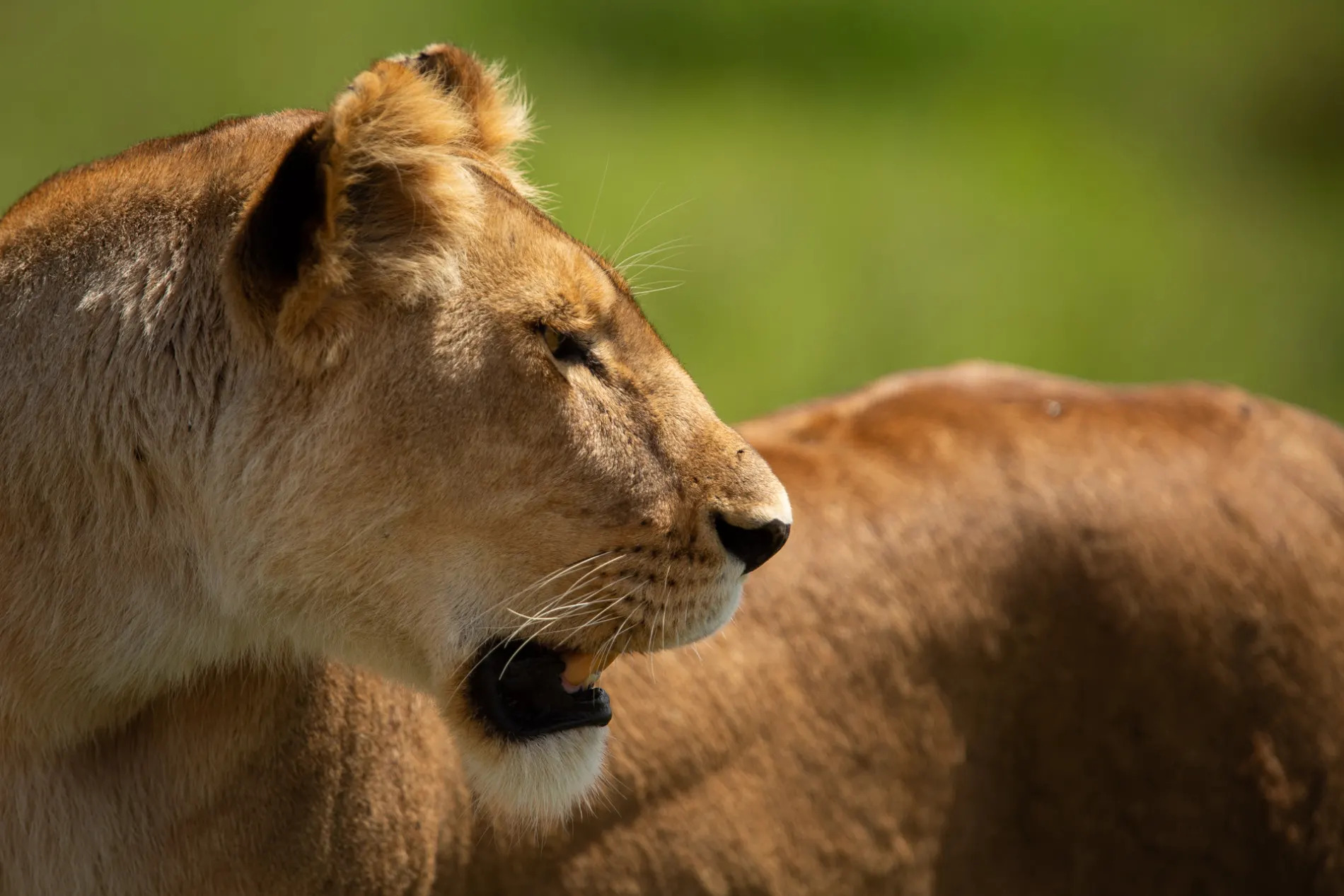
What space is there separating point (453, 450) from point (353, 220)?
1.32ft

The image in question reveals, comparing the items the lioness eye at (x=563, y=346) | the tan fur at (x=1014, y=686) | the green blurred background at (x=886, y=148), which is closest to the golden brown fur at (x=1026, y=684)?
the tan fur at (x=1014, y=686)

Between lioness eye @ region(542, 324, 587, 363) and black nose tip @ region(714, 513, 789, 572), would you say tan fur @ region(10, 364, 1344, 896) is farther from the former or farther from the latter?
lioness eye @ region(542, 324, 587, 363)

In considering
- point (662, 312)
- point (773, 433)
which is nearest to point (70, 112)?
point (662, 312)

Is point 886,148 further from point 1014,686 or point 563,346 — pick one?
point 563,346

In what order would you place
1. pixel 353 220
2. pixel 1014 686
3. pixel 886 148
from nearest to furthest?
pixel 353 220 < pixel 1014 686 < pixel 886 148

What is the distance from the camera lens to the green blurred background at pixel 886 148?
1072 cm

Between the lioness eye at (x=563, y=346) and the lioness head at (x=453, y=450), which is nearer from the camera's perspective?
the lioness head at (x=453, y=450)

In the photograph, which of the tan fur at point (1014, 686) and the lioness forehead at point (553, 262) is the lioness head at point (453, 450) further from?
the tan fur at point (1014, 686)

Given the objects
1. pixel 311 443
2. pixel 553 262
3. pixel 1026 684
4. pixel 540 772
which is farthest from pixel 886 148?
pixel 311 443

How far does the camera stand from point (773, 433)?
13.2 ft

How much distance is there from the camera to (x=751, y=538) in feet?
8.73

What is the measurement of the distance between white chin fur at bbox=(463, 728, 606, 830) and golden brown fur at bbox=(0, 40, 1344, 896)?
5 cm

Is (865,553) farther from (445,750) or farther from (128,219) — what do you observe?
(128,219)

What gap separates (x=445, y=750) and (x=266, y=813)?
0.49 metres
